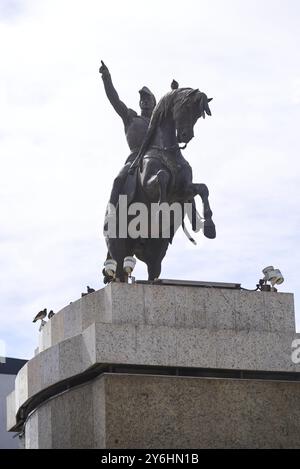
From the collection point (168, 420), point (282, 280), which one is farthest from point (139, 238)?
point (168, 420)

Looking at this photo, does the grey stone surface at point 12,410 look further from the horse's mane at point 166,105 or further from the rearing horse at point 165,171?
the horse's mane at point 166,105

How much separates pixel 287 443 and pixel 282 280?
2.37 meters

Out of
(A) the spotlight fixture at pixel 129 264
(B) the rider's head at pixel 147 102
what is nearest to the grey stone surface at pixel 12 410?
(A) the spotlight fixture at pixel 129 264

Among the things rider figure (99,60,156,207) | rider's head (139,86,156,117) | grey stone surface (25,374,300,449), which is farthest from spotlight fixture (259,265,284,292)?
rider's head (139,86,156,117)

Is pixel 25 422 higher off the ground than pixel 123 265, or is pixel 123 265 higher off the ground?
pixel 123 265

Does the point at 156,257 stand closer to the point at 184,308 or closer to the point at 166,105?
the point at 166,105

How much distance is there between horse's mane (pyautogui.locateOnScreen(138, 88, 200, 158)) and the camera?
19.3 meters

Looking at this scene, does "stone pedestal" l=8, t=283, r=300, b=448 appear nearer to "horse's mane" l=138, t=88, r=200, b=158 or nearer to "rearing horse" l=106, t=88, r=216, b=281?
"rearing horse" l=106, t=88, r=216, b=281

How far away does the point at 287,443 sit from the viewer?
17.7 metres

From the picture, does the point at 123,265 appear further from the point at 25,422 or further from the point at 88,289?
the point at 25,422

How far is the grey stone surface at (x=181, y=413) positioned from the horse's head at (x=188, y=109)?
3806 millimetres

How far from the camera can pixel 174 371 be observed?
1766 centimetres

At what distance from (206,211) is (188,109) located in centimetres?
150
